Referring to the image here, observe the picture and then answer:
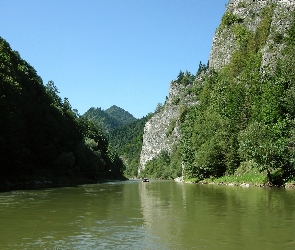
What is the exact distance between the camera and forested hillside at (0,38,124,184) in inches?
2415

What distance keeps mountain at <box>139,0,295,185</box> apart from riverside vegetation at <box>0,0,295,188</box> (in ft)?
0.57

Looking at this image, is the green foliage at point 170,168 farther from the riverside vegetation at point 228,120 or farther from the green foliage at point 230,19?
the green foliage at point 230,19

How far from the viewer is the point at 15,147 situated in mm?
61219

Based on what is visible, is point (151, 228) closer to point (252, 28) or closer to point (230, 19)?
point (252, 28)

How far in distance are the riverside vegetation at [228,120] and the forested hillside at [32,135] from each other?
195 mm

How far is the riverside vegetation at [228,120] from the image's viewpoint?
50531 millimetres

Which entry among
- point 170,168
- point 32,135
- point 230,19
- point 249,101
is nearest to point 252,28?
point 230,19

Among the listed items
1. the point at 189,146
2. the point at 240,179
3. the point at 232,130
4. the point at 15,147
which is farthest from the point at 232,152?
the point at 15,147


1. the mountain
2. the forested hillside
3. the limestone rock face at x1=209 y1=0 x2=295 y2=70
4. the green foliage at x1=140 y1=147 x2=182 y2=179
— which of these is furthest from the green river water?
the green foliage at x1=140 y1=147 x2=182 y2=179

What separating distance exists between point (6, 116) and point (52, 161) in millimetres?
29109

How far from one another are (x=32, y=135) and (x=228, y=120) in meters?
43.8

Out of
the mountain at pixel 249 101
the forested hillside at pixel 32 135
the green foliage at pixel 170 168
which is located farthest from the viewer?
the green foliage at pixel 170 168

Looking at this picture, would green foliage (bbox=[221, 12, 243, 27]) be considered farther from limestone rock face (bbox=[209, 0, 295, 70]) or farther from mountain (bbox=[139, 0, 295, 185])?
limestone rock face (bbox=[209, 0, 295, 70])

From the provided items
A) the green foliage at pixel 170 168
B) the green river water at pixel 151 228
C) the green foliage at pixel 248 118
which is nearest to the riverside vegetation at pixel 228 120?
the green foliage at pixel 248 118
